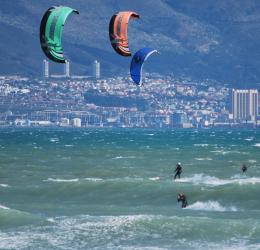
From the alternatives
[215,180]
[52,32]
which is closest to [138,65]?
[52,32]

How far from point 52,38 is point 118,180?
18.7 m

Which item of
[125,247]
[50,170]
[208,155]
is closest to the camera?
[125,247]

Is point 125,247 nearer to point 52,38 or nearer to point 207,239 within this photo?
point 207,239

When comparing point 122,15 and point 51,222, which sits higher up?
point 122,15

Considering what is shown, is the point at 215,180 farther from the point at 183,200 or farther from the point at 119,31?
the point at 119,31

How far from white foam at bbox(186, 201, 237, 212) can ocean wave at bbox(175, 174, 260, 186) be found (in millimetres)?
5880

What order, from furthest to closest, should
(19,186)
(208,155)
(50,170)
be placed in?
(208,155) < (50,170) < (19,186)

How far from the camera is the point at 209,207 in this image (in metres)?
45.2

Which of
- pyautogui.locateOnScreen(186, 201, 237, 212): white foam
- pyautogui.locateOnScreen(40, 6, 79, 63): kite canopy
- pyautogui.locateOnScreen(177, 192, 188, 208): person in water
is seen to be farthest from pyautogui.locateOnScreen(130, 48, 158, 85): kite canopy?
pyautogui.locateOnScreen(40, 6, 79, 63): kite canopy

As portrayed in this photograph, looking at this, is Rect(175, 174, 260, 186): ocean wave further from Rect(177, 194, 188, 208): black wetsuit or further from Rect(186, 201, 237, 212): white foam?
Rect(177, 194, 188, 208): black wetsuit

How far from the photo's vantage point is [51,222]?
3975 centimetres

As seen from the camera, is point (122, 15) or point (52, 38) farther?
point (122, 15)

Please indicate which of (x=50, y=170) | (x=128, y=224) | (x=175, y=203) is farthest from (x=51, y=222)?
(x=50, y=170)

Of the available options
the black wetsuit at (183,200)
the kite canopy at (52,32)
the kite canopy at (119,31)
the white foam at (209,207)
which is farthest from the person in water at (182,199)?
the kite canopy at (52,32)
